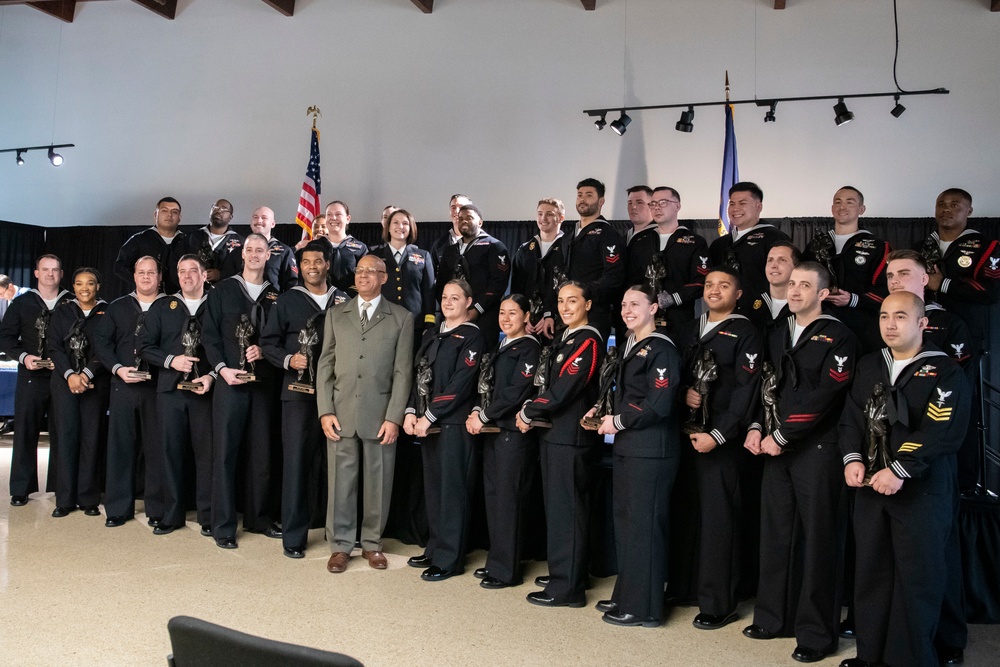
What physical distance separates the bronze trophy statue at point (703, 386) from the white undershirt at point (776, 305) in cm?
67

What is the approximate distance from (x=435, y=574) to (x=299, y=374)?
1526 mm

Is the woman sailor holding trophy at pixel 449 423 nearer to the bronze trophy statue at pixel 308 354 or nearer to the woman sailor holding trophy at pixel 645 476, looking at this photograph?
the bronze trophy statue at pixel 308 354

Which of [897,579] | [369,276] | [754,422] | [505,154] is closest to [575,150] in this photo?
[505,154]

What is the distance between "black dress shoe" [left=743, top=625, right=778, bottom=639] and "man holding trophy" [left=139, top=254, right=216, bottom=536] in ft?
11.8

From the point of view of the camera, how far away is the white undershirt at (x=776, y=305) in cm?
480

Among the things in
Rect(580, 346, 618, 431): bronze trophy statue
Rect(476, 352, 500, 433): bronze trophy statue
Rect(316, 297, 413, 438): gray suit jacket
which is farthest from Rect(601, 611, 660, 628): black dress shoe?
Rect(316, 297, 413, 438): gray suit jacket

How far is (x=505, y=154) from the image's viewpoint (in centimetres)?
1055

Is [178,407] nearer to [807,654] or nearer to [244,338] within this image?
[244,338]

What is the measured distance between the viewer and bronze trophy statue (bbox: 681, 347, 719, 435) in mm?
4348

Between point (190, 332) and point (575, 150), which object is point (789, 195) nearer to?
point (575, 150)

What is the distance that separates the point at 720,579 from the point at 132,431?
13.8 ft

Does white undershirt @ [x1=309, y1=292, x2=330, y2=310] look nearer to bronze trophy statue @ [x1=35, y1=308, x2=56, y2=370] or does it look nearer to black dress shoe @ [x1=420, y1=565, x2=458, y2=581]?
black dress shoe @ [x1=420, y1=565, x2=458, y2=581]

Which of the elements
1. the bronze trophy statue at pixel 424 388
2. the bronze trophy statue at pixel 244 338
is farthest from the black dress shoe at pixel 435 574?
the bronze trophy statue at pixel 244 338

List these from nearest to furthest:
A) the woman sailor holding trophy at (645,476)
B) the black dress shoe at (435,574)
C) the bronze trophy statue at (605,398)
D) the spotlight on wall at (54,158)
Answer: the woman sailor holding trophy at (645,476) → the bronze trophy statue at (605,398) → the black dress shoe at (435,574) → the spotlight on wall at (54,158)
